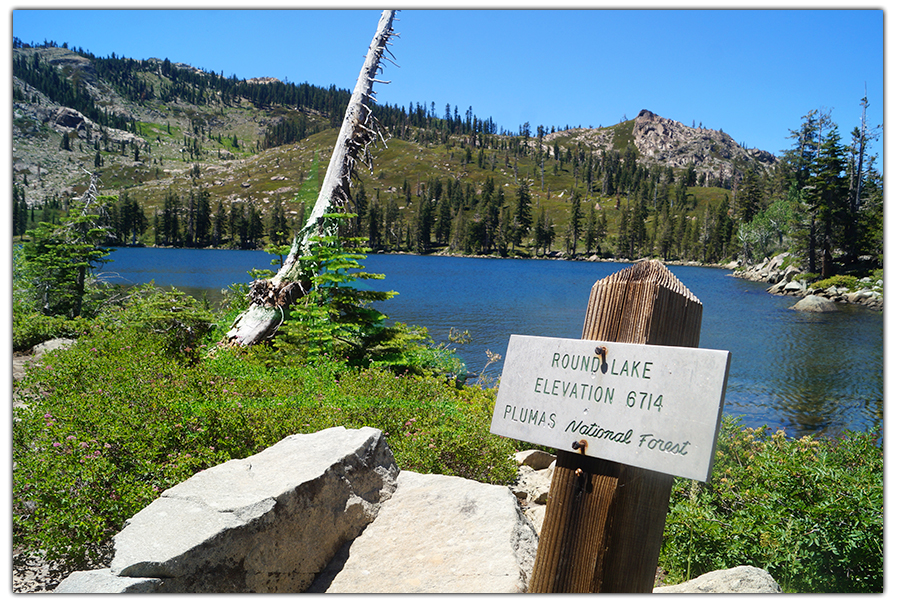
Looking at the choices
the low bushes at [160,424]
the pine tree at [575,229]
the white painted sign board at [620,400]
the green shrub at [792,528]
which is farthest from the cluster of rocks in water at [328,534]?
the pine tree at [575,229]

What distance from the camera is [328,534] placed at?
3557 mm

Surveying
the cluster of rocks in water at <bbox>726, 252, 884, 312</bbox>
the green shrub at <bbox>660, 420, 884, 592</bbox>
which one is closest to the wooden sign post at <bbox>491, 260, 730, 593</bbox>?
the green shrub at <bbox>660, 420, 884, 592</bbox>

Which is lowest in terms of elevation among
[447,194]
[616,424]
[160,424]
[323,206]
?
[160,424]

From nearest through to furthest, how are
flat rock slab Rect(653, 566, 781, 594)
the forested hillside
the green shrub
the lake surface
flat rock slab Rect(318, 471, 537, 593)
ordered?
1. flat rock slab Rect(653, 566, 781, 594)
2. flat rock slab Rect(318, 471, 537, 593)
3. the green shrub
4. the lake surface
5. the forested hillside

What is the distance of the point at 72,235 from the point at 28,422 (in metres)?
10.7

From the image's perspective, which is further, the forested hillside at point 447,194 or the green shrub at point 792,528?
the forested hillside at point 447,194

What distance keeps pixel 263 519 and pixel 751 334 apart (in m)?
26.0

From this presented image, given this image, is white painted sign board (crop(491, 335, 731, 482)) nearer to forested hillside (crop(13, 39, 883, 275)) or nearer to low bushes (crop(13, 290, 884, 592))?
low bushes (crop(13, 290, 884, 592))

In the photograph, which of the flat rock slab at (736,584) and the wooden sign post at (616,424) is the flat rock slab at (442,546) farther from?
the wooden sign post at (616,424)

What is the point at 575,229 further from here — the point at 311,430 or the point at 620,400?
the point at 620,400

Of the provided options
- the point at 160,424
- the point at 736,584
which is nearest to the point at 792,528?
the point at 736,584

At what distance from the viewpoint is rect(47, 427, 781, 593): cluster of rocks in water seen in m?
2.85

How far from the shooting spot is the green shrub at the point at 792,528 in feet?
11.1

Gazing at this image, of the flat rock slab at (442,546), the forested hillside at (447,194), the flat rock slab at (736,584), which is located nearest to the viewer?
the flat rock slab at (736,584)
